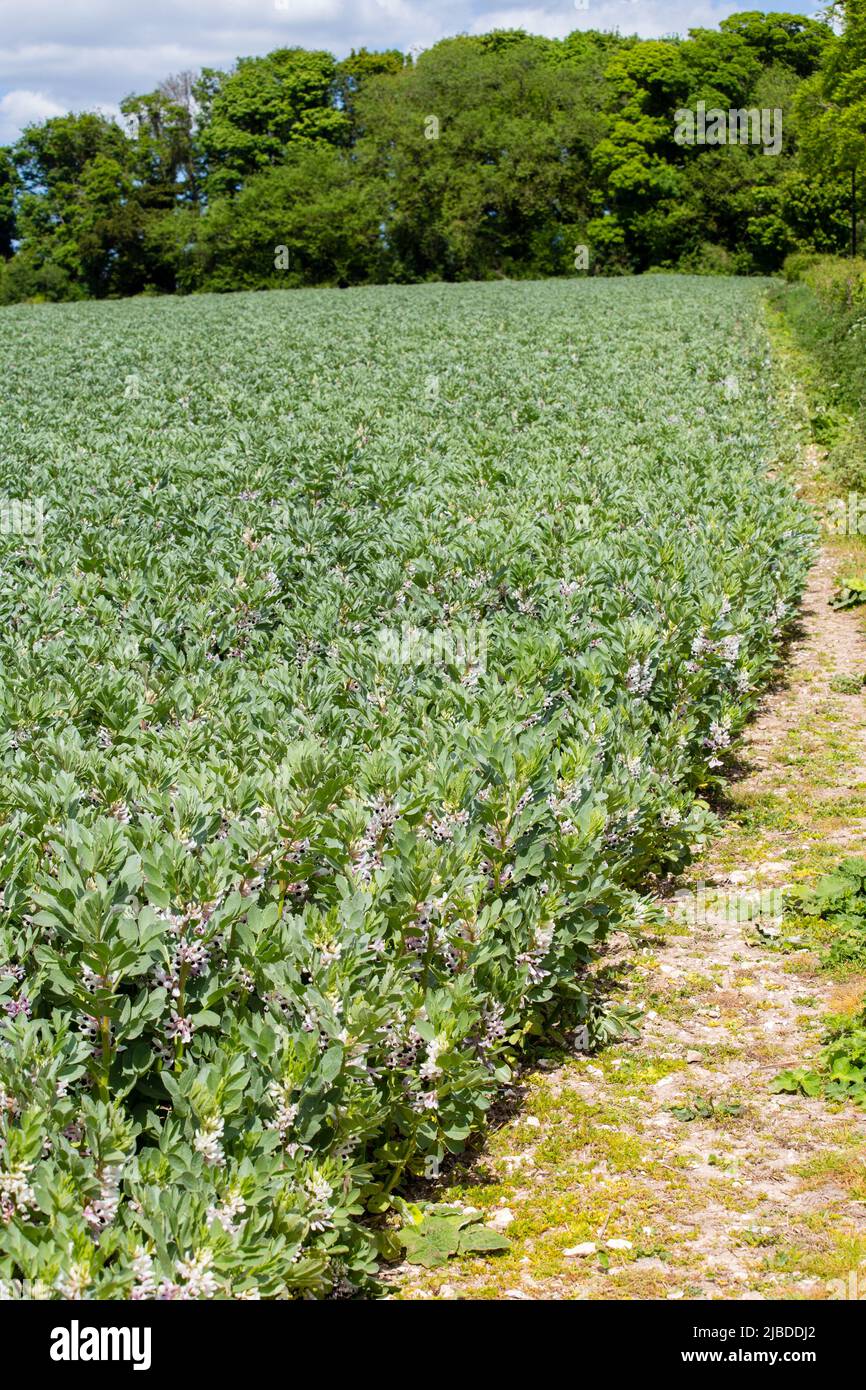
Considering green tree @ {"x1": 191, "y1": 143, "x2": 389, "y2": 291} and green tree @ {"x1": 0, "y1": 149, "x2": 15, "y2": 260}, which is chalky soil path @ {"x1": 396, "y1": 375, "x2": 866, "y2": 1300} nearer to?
green tree @ {"x1": 191, "y1": 143, "x2": 389, "y2": 291}

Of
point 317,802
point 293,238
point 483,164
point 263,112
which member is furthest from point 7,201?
point 317,802

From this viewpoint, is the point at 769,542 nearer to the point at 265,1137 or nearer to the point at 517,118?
the point at 265,1137

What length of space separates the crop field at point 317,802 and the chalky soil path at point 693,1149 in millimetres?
277

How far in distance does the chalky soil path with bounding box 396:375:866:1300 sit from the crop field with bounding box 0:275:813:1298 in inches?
10.9

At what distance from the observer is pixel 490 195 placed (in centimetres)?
7369

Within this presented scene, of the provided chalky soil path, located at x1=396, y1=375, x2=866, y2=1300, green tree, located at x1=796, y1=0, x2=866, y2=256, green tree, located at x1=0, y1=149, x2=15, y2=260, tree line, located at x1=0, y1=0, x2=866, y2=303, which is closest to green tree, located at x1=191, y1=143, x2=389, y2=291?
tree line, located at x1=0, y1=0, x2=866, y2=303

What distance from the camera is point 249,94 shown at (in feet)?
314

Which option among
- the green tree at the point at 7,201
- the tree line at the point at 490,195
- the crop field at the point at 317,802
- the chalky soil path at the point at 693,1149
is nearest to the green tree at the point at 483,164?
the tree line at the point at 490,195

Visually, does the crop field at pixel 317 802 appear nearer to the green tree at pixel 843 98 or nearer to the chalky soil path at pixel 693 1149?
the chalky soil path at pixel 693 1149

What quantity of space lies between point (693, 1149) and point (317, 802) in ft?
6.24

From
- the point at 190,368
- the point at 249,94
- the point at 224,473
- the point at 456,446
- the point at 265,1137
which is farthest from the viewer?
the point at 249,94

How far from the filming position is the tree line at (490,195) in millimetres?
72625

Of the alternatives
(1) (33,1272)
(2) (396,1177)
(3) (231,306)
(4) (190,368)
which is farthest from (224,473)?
(3) (231,306)

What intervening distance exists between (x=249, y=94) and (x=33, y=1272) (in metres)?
107
